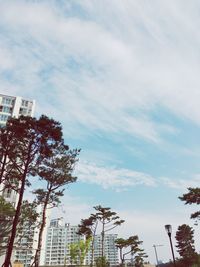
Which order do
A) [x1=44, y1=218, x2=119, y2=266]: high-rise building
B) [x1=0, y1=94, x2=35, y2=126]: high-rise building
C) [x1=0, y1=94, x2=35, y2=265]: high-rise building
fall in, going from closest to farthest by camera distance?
1. [x1=0, y1=94, x2=35, y2=265]: high-rise building
2. [x1=0, y1=94, x2=35, y2=126]: high-rise building
3. [x1=44, y1=218, x2=119, y2=266]: high-rise building

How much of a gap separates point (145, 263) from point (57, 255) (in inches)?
4180

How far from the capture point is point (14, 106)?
73500 mm

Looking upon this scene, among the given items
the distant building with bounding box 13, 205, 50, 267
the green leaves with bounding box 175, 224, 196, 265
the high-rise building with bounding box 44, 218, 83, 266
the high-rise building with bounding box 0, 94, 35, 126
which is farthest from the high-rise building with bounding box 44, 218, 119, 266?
the green leaves with bounding box 175, 224, 196, 265

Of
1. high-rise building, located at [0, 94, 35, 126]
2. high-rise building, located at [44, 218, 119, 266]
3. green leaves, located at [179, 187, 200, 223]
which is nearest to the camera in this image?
green leaves, located at [179, 187, 200, 223]

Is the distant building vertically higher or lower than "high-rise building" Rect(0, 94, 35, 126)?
lower

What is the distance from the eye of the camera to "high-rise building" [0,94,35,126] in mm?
72312

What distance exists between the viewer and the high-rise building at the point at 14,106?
72312mm

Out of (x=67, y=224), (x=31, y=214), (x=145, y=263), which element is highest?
(x=67, y=224)

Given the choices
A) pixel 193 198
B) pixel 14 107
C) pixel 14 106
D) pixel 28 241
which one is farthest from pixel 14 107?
pixel 193 198

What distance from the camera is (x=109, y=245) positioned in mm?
146500

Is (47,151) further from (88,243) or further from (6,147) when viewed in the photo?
(88,243)

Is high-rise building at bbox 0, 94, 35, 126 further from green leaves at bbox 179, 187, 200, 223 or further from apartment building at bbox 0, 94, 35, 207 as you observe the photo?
green leaves at bbox 179, 187, 200, 223

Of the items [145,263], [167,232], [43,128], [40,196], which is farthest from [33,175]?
[145,263]

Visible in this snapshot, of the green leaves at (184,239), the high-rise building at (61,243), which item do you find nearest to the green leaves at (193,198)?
the green leaves at (184,239)
